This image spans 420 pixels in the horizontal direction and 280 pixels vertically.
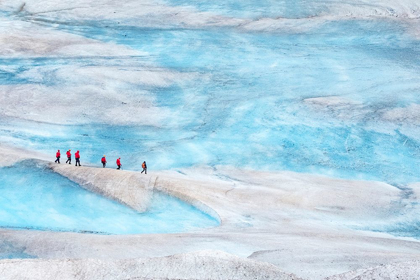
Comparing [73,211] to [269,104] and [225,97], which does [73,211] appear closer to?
[225,97]

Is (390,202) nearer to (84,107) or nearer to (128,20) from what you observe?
(84,107)

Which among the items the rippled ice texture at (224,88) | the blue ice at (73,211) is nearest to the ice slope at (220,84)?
the rippled ice texture at (224,88)

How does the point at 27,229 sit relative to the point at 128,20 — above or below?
below

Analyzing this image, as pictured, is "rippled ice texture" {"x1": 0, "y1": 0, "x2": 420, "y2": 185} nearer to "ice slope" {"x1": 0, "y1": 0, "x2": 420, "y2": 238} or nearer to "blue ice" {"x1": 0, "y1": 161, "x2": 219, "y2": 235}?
"ice slope" {"x1": 0, "y1": 0, "x2": 420, "y2": 238}

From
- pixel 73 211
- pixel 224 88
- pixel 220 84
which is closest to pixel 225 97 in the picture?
pixel 224 88

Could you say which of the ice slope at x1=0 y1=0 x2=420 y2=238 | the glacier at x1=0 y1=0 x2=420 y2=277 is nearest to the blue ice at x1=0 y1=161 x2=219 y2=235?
the glacier at x1=0 y1=0 x2=420 y2=277

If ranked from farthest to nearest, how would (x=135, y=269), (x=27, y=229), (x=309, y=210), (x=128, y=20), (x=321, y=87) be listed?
A: (x=128, y=20) < (x=321, y=87) < (x=309, y=210) < (x=27, y=229) < (x=135, y=269)

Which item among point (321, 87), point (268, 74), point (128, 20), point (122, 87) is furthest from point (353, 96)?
point (128, 20)
